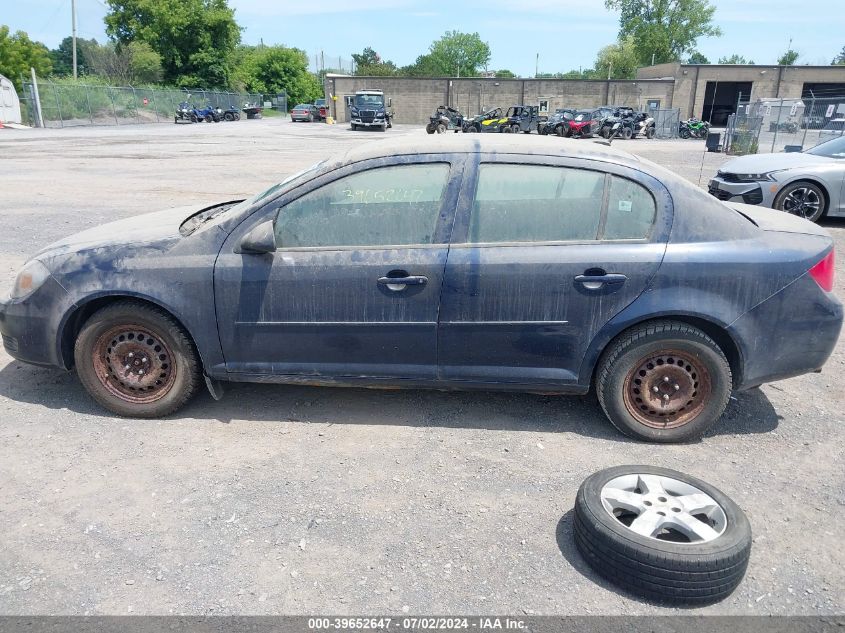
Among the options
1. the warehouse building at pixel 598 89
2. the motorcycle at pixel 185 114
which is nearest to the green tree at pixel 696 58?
the warehouse building at pixel 598 89

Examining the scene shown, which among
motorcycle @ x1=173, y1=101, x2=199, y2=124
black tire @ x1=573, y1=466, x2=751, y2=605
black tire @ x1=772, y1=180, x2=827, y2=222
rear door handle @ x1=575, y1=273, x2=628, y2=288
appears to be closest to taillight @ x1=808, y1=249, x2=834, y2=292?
rear door handle @ x1=575, y1=273, x2=628, y2=288

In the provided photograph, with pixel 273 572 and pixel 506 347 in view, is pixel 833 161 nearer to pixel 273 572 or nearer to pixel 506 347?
pixel 506 347

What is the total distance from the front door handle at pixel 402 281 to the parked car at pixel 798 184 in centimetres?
828

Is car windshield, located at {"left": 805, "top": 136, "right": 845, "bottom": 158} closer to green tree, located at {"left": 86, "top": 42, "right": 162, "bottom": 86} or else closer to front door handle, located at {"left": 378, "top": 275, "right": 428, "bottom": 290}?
front door handle, located at {"left": 378, "top": 275, "right": 428, "bottom": 290}

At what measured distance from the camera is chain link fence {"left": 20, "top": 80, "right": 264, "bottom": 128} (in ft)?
122

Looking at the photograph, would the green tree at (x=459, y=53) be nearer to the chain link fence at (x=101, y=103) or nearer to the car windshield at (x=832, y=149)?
the chain link fence at (x=101, y=103)

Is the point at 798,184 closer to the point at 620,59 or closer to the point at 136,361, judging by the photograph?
the point at 136,361

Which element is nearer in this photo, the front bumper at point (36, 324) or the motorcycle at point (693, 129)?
the front bumper at point (36, 324)

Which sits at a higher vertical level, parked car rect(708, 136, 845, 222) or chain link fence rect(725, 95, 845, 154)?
Answer: chain link fence rect(725, 95, 845, 154)

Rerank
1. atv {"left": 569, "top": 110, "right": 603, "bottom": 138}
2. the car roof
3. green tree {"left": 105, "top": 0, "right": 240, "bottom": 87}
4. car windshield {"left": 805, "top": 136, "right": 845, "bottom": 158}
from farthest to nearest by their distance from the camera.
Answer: green tree {"left": 105, "top": 0, "right": 240, "bottom": 87}
atv {"left": 569, "top": 110, "right": 603, "bottom": 138}
car windshield {"left": 805, "top": 136, "right": 845, "bottom": 158}
the car roof

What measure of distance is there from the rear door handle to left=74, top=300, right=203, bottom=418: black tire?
2273 millimetres

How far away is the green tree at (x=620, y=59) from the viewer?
90562 millimetres

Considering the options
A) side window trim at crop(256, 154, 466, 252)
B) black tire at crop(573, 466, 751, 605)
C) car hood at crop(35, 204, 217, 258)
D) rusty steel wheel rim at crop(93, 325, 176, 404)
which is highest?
side window trim at crop(256, 154, 466, 252)

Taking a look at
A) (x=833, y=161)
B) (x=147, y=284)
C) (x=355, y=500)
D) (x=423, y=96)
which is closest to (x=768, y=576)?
(x=355, y=500)
